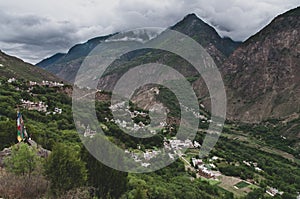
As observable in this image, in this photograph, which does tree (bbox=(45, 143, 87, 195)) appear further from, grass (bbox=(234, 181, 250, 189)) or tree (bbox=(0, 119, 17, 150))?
grass (bbox=(234, 181, 250, 189))

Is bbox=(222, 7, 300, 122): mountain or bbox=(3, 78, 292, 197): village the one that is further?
bbox=(222, 7, 300, 122): mountain

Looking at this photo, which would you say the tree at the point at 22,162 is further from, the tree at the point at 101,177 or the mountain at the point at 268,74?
the mountain at the point at 268,74

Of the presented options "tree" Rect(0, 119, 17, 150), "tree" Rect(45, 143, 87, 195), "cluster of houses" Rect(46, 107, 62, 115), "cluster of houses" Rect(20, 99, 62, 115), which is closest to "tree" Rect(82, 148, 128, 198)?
"tree" Rect(45, 143, 87, 195)

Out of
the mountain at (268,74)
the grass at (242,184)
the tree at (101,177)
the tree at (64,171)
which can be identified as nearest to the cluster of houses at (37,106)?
the grass at (242,184)

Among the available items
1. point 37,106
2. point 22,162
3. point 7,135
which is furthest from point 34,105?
point 22,162

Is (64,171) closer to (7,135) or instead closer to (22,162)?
(22,162)
